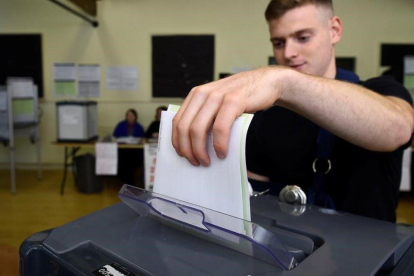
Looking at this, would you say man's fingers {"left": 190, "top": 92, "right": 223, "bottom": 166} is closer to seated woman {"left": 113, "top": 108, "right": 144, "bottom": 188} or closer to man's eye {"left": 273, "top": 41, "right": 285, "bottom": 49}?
man's eye {"left": 273, "top": 41, "right": 285, "bottom": 49}

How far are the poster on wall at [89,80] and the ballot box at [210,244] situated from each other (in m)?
4.84

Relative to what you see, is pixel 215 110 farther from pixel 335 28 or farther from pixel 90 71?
pixel 90 71

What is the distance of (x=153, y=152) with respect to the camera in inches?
135

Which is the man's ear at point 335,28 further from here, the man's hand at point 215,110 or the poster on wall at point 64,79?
the poster on wall at point 64,79

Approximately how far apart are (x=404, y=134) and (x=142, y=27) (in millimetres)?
4802

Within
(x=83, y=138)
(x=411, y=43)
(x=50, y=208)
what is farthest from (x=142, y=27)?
(x=411, y=43)

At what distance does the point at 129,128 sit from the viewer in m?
4.62

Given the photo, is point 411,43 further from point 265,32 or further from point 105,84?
point 105,84

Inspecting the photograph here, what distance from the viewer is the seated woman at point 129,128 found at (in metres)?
4.55

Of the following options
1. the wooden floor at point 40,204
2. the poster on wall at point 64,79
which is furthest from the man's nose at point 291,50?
the poster on wall at point 64,79

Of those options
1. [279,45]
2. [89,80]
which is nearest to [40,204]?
[89,80]

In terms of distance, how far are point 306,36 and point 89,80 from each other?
4.67 meters

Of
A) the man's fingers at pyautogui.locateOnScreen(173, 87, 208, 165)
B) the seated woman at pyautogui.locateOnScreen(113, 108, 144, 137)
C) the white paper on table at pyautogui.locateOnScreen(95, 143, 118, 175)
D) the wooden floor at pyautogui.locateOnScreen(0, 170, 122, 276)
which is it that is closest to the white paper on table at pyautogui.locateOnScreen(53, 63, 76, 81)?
the seated woman at pyautogui.locateOnScreen(113, 108, 144, 137)

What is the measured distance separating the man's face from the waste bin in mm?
3289
